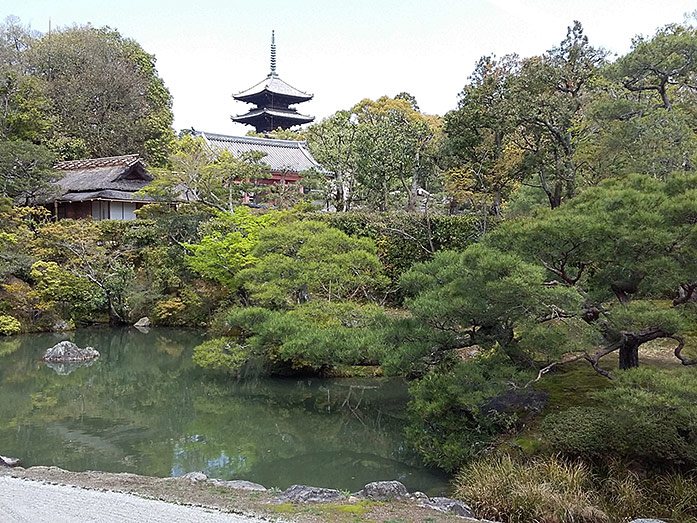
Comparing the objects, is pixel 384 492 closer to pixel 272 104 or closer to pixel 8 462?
pixel 8 462

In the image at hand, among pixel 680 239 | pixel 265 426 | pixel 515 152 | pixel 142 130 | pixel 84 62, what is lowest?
pixel 265 426

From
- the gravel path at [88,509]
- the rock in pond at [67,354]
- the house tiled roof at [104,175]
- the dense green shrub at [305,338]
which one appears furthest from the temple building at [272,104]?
the gravel path at [88,509]

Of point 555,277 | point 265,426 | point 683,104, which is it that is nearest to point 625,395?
point 555,277

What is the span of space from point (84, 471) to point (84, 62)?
26.1 meters

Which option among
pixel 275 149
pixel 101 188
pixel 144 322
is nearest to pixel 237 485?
pixel 144 322

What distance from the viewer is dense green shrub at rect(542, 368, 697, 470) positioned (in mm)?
5720

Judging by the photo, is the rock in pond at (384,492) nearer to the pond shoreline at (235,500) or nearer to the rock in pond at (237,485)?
the pond shoreline at (235,500)

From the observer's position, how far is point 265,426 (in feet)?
32.7

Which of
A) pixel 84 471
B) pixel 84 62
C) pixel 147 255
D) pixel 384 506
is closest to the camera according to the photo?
pixel 384 506

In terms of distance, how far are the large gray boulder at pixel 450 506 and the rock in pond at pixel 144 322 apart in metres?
15.0

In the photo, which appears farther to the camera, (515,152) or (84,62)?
(84,62)

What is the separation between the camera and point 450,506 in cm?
596

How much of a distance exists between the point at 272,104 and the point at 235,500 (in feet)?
123

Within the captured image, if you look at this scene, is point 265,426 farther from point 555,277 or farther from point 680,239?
point 680,239
